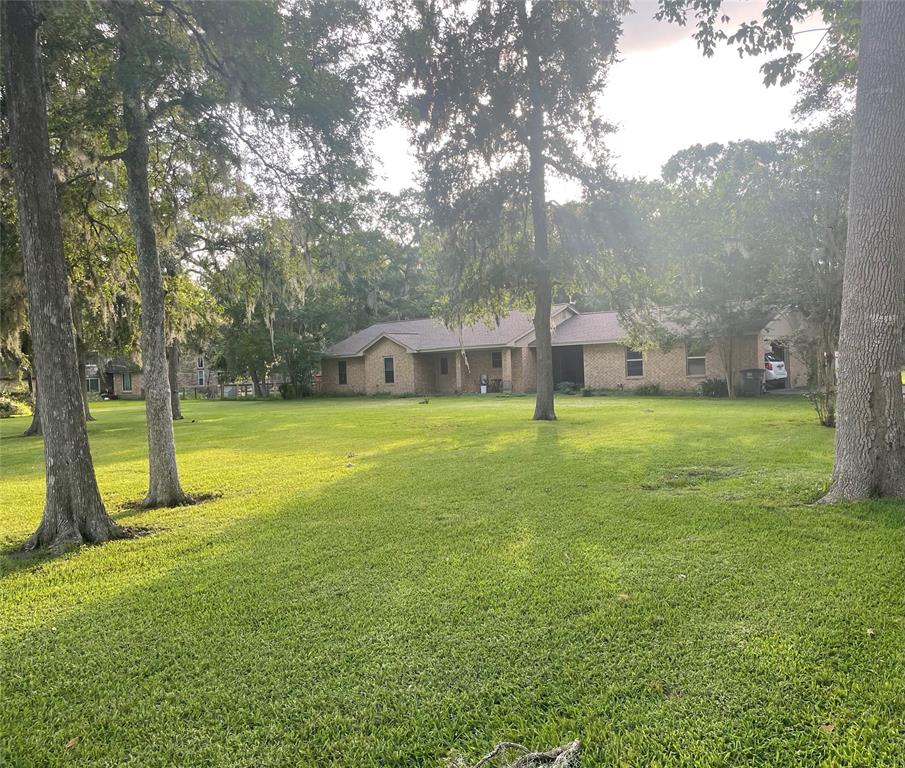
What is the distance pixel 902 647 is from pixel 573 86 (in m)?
15.7

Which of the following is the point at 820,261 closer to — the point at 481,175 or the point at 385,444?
the point at 481,175

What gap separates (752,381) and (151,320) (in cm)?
2276

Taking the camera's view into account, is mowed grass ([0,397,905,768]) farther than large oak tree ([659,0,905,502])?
No

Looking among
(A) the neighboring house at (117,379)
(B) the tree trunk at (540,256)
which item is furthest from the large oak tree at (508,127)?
(A) the neighboring house at (117,379)

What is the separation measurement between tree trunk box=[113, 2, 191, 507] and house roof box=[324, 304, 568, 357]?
854 inches

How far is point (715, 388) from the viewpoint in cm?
2397

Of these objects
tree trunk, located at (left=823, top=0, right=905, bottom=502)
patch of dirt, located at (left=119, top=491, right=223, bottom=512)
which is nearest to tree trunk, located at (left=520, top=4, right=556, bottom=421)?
patch of dirt, located at (left=119, top=491, right=223, bottom=512)

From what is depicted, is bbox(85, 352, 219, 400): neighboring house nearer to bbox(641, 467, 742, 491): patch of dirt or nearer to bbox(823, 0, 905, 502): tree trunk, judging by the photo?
bbox(641, 467, 742, 491): patch of dirt

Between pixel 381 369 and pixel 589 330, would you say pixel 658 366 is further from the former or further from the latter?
pixel 381 369

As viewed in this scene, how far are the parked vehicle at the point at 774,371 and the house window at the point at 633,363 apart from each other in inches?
209

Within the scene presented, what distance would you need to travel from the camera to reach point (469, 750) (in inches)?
93.8

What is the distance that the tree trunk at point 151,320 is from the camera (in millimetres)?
7090

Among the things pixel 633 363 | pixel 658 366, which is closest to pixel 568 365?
pixel 633 363

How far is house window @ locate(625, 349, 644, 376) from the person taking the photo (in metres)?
27.2
